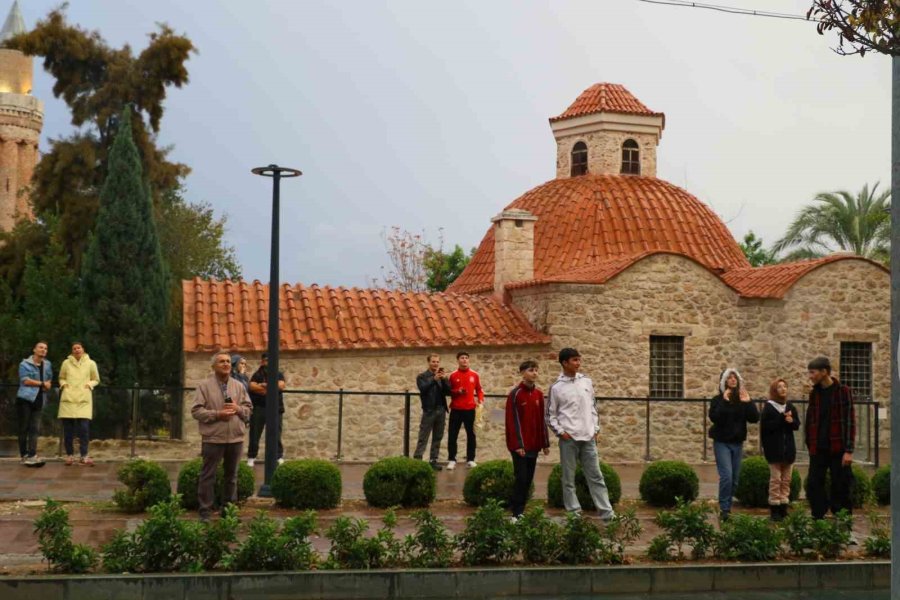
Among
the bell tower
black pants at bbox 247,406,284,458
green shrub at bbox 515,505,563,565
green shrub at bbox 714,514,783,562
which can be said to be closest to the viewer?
green shrub at bbox 515,505,563,565

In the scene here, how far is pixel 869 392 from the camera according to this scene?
24.8 meters

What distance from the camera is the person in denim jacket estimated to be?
16.6 metres

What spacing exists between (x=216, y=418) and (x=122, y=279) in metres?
18.1

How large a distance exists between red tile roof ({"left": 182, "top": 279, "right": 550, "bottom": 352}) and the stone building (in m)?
0.04

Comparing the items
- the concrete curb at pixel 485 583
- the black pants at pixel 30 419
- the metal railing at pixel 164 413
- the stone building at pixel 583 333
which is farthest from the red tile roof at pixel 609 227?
the concrete curb at pixel 485 583

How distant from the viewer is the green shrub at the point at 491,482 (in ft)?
43.4

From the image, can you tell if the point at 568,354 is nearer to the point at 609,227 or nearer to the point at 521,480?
the point at 521,480

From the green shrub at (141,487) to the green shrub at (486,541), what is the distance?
12.9 ft

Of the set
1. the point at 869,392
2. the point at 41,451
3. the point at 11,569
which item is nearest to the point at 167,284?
the point at 41,451

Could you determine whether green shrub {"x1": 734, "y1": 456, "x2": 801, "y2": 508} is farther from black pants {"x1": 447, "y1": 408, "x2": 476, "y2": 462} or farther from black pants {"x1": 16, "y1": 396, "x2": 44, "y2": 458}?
black pants {"x1": 16, "y1": 396, "x2": 44, "y2": 458}

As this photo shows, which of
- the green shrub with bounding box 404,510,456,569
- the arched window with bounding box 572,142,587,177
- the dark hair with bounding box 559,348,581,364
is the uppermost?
the arched window with bounding box 572,142,587,177

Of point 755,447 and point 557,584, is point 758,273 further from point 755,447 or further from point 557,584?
point 557,584

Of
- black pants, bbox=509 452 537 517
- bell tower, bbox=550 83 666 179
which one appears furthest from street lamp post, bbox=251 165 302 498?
bell tower, bbox=550 83 666 179

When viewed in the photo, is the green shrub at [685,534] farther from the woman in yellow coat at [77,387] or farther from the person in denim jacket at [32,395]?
the person in denim jacket at [32,395]
